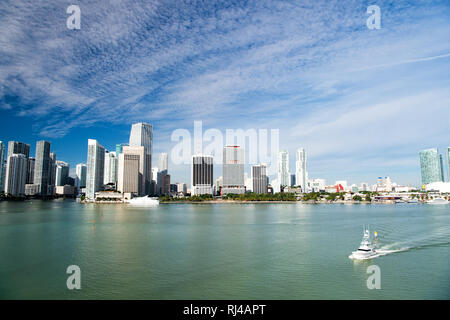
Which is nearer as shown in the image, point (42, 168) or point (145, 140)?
point (42, 168)

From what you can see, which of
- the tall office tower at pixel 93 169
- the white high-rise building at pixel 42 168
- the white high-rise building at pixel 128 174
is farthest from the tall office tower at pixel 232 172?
the white high-rise building at pixel 42 168

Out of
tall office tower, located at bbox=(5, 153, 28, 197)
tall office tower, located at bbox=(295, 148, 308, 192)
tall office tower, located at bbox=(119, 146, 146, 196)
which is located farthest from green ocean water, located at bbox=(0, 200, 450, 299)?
tall office tower, located at bbox=(295, 148, 308, 192)

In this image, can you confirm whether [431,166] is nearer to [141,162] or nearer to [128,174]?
[141,162]

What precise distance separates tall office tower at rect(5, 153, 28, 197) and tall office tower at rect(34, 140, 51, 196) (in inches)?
279

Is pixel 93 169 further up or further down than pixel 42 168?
further down

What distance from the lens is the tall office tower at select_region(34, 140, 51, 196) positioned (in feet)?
506

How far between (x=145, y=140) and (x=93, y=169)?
44916 mm

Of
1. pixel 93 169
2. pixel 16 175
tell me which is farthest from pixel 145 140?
pixel 16 175

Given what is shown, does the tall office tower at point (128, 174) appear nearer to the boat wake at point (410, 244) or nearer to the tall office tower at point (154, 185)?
the tall office tower at point (154, 185)

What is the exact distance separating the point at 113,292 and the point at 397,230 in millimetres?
27700

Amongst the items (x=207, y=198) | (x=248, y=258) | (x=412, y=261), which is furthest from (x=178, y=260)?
(x=207, y=198)

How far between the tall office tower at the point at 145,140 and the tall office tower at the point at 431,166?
491 feet

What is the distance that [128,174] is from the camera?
136 m

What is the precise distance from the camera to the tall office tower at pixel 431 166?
539 ft
